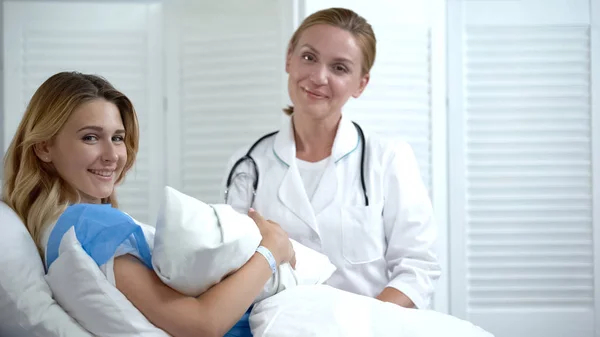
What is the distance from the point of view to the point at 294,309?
1.32m

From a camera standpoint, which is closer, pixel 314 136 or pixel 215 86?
pixel 314 136

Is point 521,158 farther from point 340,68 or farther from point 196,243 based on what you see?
point 196,243

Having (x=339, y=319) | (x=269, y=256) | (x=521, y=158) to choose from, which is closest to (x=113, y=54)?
(x=521, y=158)

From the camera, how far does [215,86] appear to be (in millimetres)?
3150

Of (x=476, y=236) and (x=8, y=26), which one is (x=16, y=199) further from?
(x=476, y=236)

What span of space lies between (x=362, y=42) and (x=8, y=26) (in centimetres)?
175

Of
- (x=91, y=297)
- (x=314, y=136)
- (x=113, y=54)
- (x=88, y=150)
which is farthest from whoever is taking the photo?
(x=113, y=54)

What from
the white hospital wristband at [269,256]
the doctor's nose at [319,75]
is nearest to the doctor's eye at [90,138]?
the white hospital wristband at [269,256]

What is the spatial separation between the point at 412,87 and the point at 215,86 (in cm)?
89

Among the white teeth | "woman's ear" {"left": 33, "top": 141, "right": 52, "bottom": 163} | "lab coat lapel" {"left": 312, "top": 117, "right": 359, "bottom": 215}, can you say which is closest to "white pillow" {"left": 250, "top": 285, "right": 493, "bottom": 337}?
the white teeth

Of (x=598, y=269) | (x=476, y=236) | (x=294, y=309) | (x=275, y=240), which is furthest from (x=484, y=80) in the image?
(x=294, y=309)

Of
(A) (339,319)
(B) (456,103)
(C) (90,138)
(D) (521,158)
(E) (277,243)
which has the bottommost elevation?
(A) (339,319)

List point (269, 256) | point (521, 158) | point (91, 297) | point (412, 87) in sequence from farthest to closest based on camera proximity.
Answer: point (521, 158), point (412, 87), point (269, 256), point (91, 297)

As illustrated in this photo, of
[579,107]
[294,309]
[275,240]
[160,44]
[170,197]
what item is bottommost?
[294,309]
